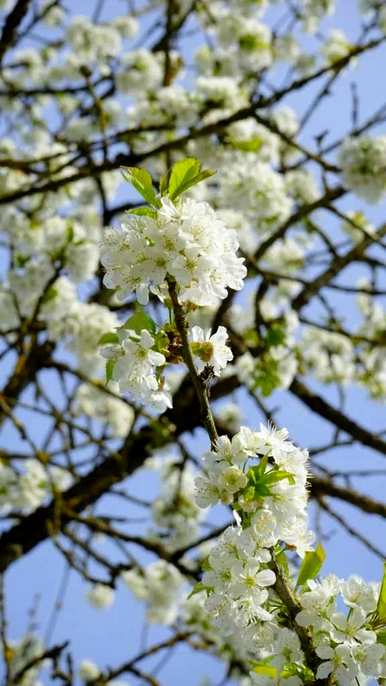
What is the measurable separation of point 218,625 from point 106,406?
370 centimetres

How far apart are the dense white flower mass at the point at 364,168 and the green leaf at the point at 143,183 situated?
2529mm

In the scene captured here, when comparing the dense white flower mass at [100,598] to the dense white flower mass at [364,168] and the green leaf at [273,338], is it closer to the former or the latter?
the green leaf at [273,338]

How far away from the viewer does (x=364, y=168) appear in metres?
3.56

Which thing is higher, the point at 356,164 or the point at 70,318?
the point at 356,164

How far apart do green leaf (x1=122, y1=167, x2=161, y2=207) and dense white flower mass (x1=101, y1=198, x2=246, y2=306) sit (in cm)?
2

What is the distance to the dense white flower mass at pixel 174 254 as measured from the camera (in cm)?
111

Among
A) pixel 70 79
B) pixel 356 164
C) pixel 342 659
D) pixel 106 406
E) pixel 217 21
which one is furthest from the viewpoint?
pixel 70 79

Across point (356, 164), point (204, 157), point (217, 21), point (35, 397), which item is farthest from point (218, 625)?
point (217, 21)

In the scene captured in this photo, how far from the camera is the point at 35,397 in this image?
3.60 meters

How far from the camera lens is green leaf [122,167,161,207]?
1165 millimetres

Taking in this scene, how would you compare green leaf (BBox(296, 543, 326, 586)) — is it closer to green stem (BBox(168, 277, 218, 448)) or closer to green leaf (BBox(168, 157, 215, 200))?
green stem (BBox(168, 277, 218, 448))

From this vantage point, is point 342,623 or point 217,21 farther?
point 217,21

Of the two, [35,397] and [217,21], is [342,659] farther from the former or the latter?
[217,21]

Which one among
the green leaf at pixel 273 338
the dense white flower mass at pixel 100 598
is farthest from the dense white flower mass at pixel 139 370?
the dense white flower mass at pixel 100 598
